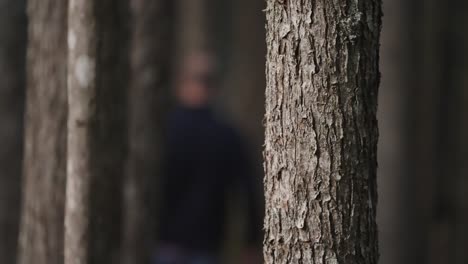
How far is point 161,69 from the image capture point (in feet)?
22.4

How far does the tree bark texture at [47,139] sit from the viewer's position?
4.93 m

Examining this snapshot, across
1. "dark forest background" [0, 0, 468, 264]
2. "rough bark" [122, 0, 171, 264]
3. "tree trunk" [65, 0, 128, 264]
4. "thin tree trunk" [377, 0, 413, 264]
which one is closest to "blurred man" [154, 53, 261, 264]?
"dark forest background" [0, 0, 468, 264]

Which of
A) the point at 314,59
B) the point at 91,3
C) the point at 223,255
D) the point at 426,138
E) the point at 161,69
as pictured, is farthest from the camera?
the point at 223,255

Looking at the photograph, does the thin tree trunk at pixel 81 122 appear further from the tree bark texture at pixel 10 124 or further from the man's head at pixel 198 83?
the man's head at pixel 198 83

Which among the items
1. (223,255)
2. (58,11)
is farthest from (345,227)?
(223,255)

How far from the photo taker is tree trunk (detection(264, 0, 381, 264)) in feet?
10.3

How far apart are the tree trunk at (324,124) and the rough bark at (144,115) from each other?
2951 mm

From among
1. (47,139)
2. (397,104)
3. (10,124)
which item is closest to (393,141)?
(397,104)

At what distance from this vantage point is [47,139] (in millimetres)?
4938

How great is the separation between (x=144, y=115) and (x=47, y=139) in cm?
169

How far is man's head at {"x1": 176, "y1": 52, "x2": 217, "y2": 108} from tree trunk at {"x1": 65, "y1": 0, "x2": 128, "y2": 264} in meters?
3.53

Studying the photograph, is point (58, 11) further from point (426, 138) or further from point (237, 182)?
point (426, 138)

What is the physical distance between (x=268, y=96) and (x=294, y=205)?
286mm

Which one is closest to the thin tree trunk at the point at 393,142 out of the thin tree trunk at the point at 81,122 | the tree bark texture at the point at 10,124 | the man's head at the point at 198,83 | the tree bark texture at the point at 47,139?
the man's head at the point at 198,83
